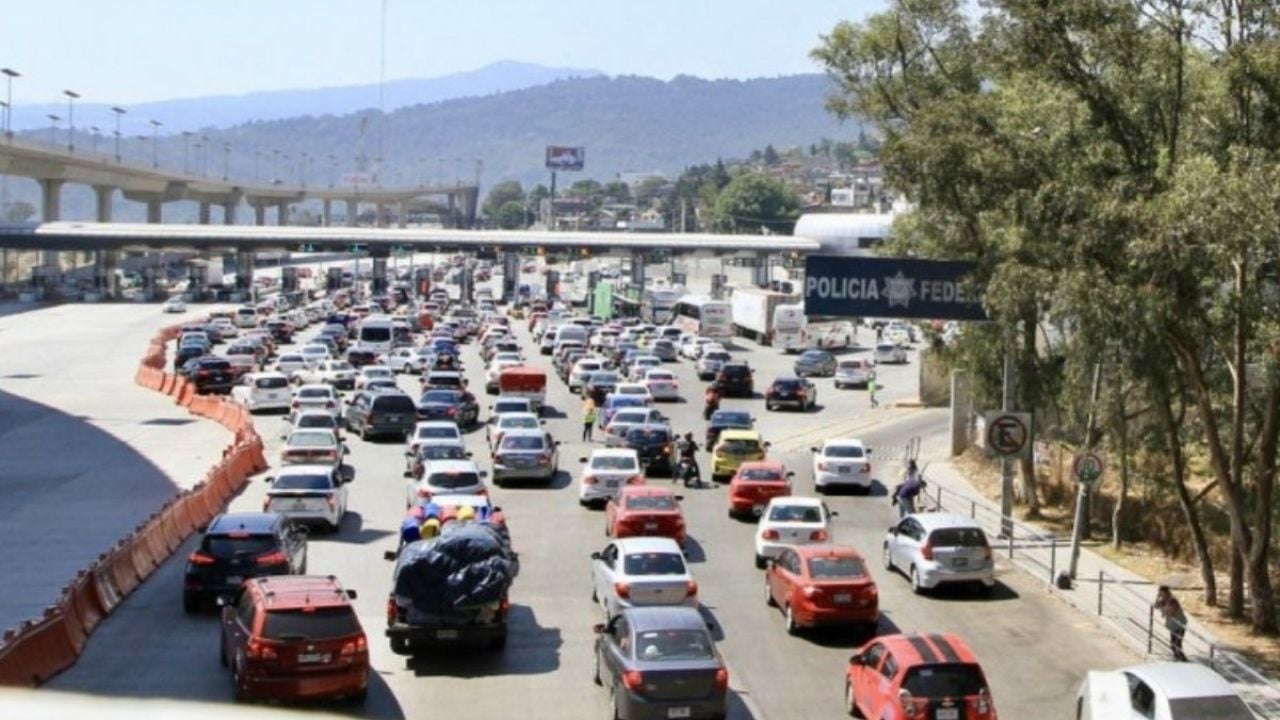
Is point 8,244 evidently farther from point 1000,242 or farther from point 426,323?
point 1000,242

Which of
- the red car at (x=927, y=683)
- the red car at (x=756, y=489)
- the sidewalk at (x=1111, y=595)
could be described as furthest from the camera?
the red car at (x=756, y=489)

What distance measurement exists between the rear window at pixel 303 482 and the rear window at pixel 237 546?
278 inches

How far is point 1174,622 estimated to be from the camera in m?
22.0

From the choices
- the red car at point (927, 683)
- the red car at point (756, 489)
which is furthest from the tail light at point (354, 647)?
the red car at point (756, 489)

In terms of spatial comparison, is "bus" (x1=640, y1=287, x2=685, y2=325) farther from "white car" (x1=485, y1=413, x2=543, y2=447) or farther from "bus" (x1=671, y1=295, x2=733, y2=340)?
"white car" (x1=485, y1=413, x2=543, y2=447)

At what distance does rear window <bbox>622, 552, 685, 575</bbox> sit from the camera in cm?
2295

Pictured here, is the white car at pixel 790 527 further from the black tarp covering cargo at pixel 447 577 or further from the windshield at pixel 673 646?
the windshield at pixel 673 646

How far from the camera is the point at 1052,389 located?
120 ft

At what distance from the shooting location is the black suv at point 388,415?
4625cm

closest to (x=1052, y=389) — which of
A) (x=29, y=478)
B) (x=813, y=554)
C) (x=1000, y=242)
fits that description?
(x=1000, y=242)

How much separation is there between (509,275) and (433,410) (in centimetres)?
10453

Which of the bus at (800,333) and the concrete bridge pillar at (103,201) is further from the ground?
the concrete bridge pillar at (103,201)

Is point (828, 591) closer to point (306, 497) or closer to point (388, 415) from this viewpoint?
point (306, 497)

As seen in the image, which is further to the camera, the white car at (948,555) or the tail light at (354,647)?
the white car at (948,555)
